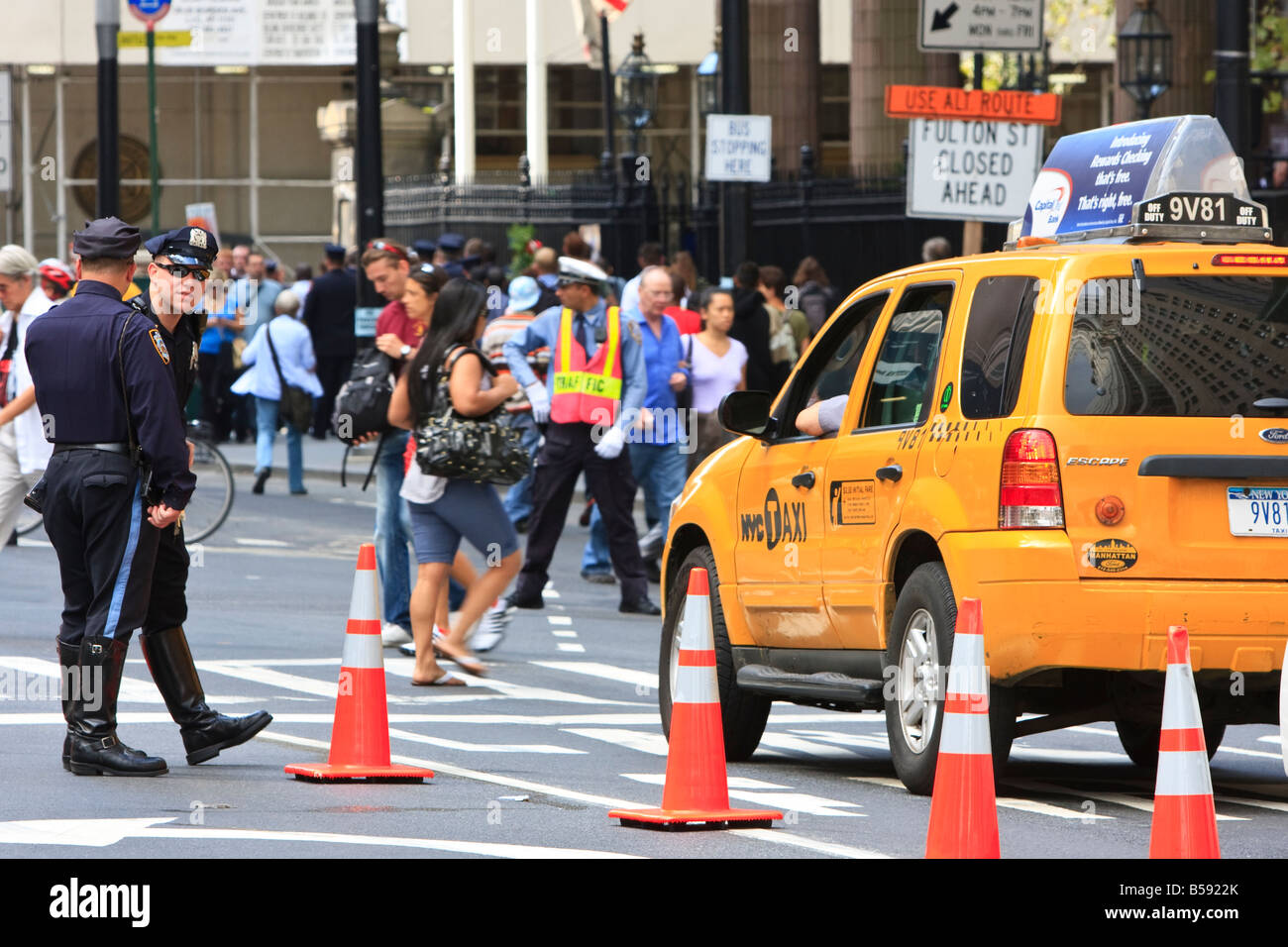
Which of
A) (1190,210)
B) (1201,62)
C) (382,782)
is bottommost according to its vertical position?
(382,782)

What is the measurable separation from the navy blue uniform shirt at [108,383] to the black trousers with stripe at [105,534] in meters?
0.11

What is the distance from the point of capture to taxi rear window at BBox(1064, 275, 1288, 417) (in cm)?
816

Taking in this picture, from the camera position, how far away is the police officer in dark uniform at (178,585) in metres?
9.10

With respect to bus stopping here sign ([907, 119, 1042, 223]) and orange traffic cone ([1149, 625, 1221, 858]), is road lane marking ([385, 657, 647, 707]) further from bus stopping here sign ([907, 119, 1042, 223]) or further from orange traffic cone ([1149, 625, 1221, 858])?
bus stopping here sign ([907, 119, 1042, 223])

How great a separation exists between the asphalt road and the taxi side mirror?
1.28 m

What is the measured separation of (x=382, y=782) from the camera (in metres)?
8.57

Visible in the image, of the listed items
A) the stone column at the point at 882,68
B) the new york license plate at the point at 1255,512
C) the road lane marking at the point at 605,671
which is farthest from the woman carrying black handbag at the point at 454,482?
the stone column at the point at 882,68

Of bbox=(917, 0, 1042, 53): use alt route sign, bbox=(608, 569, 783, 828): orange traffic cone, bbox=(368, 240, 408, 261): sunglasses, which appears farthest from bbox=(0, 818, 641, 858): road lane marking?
bbox=(917, 0, 1042, 53): use alt route sign

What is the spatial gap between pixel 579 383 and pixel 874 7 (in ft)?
79.9

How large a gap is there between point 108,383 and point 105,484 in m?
0.35

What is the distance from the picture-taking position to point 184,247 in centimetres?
920
